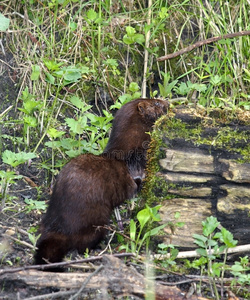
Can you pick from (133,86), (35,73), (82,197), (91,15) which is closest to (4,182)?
(82,197)

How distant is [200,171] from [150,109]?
3.90 ft

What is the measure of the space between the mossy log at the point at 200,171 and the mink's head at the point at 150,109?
0.76m

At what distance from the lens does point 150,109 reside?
496 cm

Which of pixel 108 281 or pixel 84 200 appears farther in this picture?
pixel 84 200

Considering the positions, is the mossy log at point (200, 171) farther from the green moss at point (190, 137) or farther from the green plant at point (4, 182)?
the green plant at point (4, 182)

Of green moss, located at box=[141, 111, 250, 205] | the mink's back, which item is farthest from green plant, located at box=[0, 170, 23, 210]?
green moss, located at box=[141, 111, 250, 205]

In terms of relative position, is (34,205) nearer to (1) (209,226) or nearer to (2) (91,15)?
(1) (209,226)

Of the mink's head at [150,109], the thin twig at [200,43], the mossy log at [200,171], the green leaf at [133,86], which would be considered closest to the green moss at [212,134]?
the mossy log at [200,171]

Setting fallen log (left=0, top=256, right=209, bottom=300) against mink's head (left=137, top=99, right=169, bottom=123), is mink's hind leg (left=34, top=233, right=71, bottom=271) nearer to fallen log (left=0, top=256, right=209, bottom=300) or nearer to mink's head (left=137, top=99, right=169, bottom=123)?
fallen log (left=0, top=256, right=209, bottom=300)

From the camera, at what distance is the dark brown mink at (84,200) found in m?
3.90

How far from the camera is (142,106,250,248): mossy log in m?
3.86

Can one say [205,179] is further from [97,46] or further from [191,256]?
[97,46]

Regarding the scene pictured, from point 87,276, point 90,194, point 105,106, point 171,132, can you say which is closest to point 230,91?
point 105,106

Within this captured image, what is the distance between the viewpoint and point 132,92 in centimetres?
568
